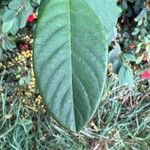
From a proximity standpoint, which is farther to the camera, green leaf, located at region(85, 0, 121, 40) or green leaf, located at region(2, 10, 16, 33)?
green leaf, located at region(2, 10, 16, 33)

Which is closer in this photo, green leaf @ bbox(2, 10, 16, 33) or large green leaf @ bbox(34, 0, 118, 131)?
large green leaf @ bbox(34, 0, 118, 131)

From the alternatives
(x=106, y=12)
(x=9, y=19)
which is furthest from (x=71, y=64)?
(x=9, y=19)

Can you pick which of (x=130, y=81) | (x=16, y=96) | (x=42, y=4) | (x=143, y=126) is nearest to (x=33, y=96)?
(x=16, y=96)

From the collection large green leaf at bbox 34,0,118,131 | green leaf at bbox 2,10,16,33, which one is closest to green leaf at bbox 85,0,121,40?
large green leaf at bbox 34,0,118,131

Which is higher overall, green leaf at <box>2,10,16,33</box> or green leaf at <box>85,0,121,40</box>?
green leaf at <box>85,0,121,40</box>

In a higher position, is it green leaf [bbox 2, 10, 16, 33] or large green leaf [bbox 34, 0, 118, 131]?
large green leaf [bbox 34, 0, 118, 131]

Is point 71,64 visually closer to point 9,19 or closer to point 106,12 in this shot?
point 106,12

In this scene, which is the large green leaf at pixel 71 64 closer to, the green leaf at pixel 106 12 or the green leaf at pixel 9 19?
the green leaf at pixel 106 12

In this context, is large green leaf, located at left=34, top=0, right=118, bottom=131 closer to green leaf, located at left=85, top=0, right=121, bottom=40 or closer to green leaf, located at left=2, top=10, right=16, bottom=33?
green leaf, located at left=85, top=0, right=121, bottom=40
